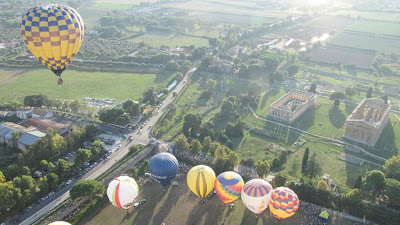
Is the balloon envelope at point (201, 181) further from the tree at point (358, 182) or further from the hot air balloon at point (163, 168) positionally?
the tree at point (358, 182)

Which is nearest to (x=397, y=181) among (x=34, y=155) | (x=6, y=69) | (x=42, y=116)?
(x=34, y=155)

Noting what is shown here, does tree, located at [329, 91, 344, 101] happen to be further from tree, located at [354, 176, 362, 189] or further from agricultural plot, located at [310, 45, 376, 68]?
tree, located at [354, 176, 362, 189]

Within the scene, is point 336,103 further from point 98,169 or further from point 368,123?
point 98,169

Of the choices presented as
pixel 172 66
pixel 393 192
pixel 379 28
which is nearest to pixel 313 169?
pixel 393 192

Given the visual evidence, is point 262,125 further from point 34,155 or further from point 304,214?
point 34,155

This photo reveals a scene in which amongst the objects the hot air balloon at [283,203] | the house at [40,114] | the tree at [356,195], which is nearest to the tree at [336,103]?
the tree at [356,195]

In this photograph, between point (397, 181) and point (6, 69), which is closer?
point (397, 181)
